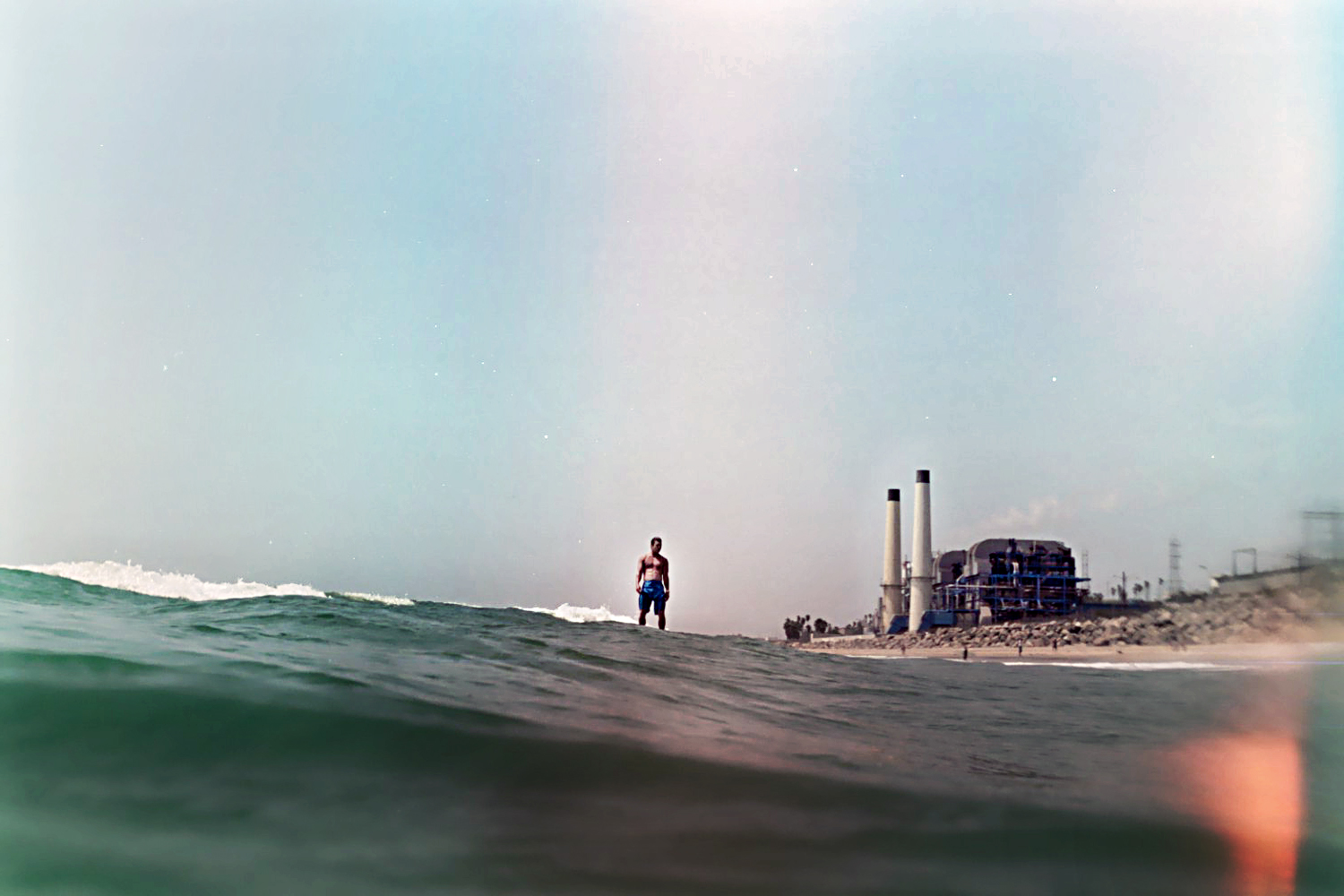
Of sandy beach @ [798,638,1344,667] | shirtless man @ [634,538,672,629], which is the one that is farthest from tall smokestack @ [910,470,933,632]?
shirtless man @ [634,538,672,629]

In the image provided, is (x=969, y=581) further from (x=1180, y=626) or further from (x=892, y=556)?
(x=1180, y=626)

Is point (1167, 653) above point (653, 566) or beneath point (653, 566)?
beneath

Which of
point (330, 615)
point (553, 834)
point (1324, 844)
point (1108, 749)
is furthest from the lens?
point (330, 615)

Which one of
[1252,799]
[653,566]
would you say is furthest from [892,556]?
[1252,799]

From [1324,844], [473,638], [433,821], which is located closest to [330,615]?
[473,638]

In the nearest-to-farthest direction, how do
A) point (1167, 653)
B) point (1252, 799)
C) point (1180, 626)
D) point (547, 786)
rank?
point (547, 786)
point (1252, 799)
point (1167, 653)
point (1180, 626)

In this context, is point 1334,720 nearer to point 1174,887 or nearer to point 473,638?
point 1174,887
